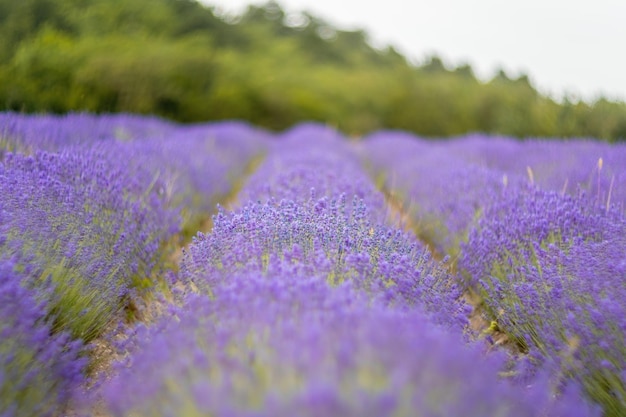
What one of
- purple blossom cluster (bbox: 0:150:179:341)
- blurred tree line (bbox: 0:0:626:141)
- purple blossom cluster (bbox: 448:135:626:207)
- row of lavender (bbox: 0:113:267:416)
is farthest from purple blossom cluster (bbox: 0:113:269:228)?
purple blossom cluster (bbox: 448:135:626:207)

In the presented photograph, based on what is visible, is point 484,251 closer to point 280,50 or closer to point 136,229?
point 136,229

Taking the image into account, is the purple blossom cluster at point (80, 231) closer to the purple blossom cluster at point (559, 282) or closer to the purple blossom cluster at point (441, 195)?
the purple blossom cluster at point (559, 282)

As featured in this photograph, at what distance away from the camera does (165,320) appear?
167 centimetres

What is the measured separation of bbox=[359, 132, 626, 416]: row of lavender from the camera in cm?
171

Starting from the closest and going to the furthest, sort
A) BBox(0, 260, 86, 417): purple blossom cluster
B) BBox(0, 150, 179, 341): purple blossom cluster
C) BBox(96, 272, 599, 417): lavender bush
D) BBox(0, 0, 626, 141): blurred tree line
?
BBox(96, 272, 599, 417): lavender bush < BBox(0, 260, 86, 417): purple blossom cluster < BBox(0, 150, 179, 341): purple blossom cluster < BBox(0, 0, 626, 141): blurred tree line

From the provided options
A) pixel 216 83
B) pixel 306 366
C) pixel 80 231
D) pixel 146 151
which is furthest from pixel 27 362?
pixel 216 83

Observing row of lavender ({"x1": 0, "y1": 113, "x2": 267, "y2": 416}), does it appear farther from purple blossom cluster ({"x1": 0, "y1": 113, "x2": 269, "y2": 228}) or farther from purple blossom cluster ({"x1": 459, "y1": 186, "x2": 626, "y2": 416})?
purple blossom cluster ({"x1": 459, "y1": 186, "x2": 626, "y2": 416})

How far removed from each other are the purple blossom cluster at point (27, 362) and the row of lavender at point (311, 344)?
0.17 m

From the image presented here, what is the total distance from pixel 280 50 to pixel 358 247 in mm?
22021

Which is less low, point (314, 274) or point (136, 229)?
point (314, 274)

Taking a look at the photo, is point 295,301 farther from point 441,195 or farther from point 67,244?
point 441,195

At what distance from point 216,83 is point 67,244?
11982 millimetres

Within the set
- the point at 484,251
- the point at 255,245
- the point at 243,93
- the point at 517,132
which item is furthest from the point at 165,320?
the point at 243,93

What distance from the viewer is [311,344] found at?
117 cm
